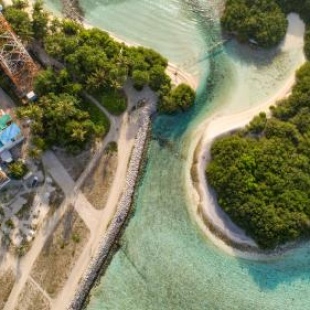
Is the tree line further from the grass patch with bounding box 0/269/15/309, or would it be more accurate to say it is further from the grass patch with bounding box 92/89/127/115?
the grass patch with bounding box 0/269/15/309

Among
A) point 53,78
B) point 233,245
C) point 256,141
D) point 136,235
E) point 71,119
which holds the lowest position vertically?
point 233,245

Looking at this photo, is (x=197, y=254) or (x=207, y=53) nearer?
(x=197, y=254)

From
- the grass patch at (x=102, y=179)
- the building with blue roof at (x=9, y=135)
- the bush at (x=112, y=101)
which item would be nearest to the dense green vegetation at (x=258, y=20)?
the bush at (x=112, y=101)

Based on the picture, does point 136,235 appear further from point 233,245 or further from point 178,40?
point 178,40

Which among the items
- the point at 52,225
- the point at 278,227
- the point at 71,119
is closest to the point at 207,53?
the point at 71,119

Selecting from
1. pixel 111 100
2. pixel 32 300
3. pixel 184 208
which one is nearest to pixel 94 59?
pixel 111 100
